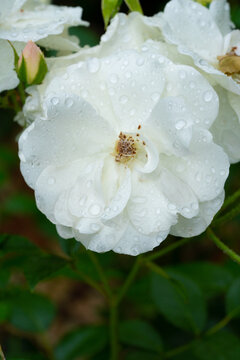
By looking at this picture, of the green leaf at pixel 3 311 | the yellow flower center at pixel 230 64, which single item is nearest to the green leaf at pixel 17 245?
the green leaf at pixel 3 311

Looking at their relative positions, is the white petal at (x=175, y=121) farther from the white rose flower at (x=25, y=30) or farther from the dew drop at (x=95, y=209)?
the white rose flower at (x=25, y=30)

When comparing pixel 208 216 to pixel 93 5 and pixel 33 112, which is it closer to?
pixel 33 112

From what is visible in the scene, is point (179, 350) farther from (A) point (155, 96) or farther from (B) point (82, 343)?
(A) point (155, 96)

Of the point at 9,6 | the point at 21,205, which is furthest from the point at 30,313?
the point at 9,6

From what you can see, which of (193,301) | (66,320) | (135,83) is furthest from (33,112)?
(66,320)

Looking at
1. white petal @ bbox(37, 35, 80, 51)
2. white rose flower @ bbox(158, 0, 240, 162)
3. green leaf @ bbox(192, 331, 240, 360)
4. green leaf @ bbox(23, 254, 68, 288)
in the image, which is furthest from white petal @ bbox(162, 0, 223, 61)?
green leaf @ bbox(192, 331, 240, 360)

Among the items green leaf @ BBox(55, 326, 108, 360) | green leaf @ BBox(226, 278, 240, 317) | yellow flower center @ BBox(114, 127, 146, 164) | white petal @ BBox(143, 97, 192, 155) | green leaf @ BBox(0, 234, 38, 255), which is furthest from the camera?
green leaf @ BBox(55, 326, 108, 360)

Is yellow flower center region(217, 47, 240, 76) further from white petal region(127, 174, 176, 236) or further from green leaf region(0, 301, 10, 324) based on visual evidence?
green leaf region(0, 301, 10, 324)
